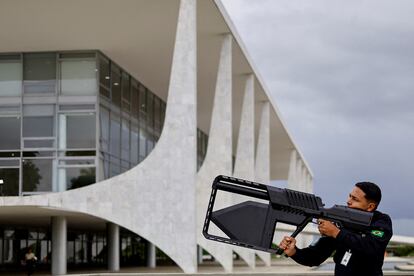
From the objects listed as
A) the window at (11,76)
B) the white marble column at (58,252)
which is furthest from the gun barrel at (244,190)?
the window at (11,76)

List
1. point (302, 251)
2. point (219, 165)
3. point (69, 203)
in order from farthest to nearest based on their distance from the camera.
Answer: point (219, 165) < point (69, 203) < point (302, 251)

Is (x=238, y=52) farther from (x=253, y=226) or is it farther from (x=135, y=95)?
(x=253, y=226)

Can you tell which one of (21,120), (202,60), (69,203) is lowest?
(69,203)

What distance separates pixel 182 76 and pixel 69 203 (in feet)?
18.9

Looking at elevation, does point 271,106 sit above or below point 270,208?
above

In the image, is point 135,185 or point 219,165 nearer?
point 135,185

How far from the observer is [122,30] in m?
28.4

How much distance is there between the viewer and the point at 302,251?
161 inches

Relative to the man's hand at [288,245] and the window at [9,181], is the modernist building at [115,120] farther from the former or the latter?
the man's hand at [288,245]

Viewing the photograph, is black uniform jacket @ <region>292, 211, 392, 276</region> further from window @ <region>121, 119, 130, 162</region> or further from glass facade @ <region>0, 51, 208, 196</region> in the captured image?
window @ <region>121, 119, 130, 162</region>

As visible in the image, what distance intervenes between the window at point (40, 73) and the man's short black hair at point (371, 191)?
90.1ft

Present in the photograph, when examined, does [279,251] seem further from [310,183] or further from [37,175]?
[310,183]

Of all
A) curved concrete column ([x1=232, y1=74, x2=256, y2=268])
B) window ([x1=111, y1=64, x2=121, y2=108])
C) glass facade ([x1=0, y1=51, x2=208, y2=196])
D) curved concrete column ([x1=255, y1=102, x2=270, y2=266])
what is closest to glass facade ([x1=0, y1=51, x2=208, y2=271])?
glass facade ([x1=0, y1=51, x2=208, y2=196])

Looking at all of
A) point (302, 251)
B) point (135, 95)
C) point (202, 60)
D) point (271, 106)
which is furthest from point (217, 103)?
point (302, 251)
